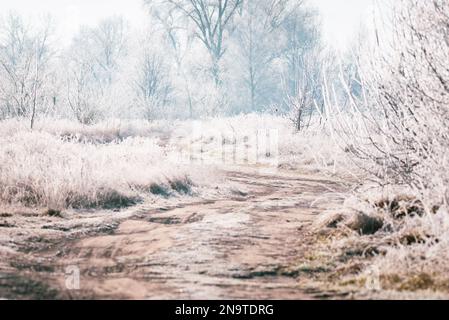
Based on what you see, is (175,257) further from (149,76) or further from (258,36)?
(258,36)

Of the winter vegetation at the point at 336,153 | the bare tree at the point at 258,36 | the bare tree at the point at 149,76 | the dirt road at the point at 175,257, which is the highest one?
the bare tree at the point at 258,36

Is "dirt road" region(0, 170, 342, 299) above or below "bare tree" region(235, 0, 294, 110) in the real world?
below

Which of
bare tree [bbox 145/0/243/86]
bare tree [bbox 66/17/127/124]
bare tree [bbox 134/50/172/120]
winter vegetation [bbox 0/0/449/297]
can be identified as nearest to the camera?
winter vegetation [bbox 0/0/449/297]

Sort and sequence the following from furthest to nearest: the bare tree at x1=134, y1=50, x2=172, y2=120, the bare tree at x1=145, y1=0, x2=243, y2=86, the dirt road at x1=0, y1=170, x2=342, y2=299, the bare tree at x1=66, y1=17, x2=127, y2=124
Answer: the bare tree at x1=66, y1=17, x2=127, y2=124 → the bare tree at x1=145, y1=0, x2=243, y2=86 → the bare tree at x1=134, y1=50, x2=172, y2=120 → the dirt road at x1=0, y1=170, x2=342, y2=299

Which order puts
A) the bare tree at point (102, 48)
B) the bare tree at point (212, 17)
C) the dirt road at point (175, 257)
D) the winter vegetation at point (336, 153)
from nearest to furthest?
the dirt road at point (175, 257) → the winter vegetation at point (336, 153) → the bare tree at point (212, 17) → the bare tree at point (102, 48)

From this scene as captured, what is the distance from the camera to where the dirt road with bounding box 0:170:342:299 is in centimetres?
395

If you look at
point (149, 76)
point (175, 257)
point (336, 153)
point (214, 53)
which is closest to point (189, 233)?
point (175, 257)

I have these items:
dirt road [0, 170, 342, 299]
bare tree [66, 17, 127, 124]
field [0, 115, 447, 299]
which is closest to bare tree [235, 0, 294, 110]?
bare tree [66, 17, 127, 124]

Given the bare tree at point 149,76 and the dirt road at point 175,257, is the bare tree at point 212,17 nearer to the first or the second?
the bare tree at point 149,76

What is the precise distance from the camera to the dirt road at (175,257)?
13.0ft

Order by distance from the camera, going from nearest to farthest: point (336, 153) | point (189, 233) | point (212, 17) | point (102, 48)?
1. point (336, 153)
2. point (189, 233)
3. point (212, 17)
4. point (102, 48)

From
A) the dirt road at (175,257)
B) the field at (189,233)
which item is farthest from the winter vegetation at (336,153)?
the dirt road at (175,257)

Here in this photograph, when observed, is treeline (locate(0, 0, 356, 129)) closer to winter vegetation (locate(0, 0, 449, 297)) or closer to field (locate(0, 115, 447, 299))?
winter vegetation (locate(0, 0, 449, 297))

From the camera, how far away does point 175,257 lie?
16.5 ft
